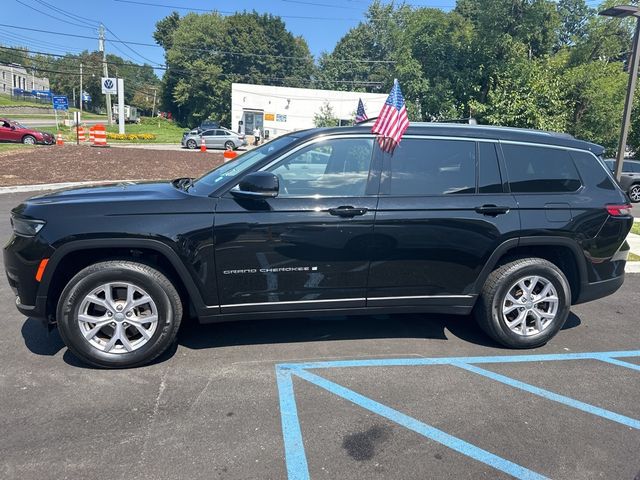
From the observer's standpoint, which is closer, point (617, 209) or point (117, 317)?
point (117, 317)

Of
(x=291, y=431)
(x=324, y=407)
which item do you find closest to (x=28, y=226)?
(x=291, y=431)

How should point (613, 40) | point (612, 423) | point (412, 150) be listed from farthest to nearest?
1. point (613, 40)
2. point (412, 150)
3. point (612, 423)

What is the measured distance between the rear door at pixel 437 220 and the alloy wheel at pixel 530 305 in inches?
16.2

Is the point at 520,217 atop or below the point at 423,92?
below

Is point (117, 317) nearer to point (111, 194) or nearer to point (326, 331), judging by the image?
point (111, 194)

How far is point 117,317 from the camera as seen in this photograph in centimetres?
356

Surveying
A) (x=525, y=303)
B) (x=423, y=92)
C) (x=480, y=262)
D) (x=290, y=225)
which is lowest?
(x=525, y=303)

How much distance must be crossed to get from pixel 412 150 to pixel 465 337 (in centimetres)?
182

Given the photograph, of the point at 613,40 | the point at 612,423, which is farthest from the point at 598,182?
the point at 613,40

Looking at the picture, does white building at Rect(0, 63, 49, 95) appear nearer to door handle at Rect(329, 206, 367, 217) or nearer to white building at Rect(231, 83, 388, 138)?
white building at Rect(231, 83, 388, 138)

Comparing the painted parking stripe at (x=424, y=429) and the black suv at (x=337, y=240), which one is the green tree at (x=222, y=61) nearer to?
the black suv at (x=337, y=240)

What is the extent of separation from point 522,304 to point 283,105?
148ft

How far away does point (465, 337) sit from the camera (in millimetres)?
4441

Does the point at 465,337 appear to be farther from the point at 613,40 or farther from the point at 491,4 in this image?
the point at 613,40
